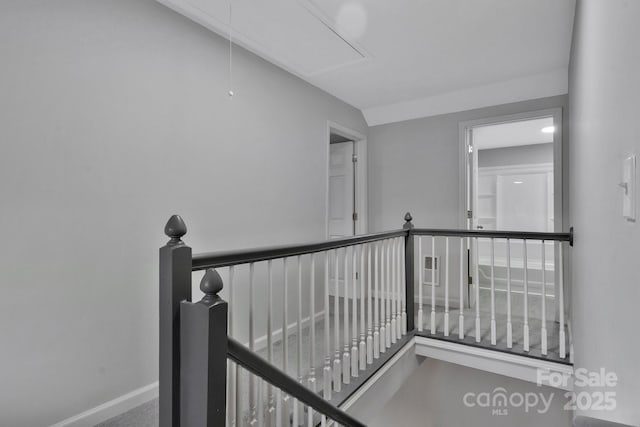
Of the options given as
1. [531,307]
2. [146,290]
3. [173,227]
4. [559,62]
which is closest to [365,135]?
[559,62]

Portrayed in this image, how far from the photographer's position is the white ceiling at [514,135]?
454 cm

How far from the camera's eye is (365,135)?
4.47m

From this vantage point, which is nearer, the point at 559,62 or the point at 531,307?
the point at 559,62

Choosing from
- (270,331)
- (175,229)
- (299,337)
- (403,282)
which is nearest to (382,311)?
(403,282)

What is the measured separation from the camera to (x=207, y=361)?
92cm

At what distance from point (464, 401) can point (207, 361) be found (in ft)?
12.4

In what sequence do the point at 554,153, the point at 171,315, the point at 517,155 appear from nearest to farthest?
the point at 171,315 < the point at 554,153 < the point at 517,155

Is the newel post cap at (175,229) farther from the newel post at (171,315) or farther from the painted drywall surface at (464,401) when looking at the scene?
the painted drywall surface at (464,401)

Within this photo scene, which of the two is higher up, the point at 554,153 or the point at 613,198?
the point at 554,153

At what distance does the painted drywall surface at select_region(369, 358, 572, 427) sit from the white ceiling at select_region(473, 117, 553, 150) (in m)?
2.87

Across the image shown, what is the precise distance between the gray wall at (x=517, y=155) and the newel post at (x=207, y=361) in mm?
6485

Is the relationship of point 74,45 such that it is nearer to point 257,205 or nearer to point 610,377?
point 257,205

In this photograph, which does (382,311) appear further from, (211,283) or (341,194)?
(341,194)

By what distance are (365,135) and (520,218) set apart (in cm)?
358
